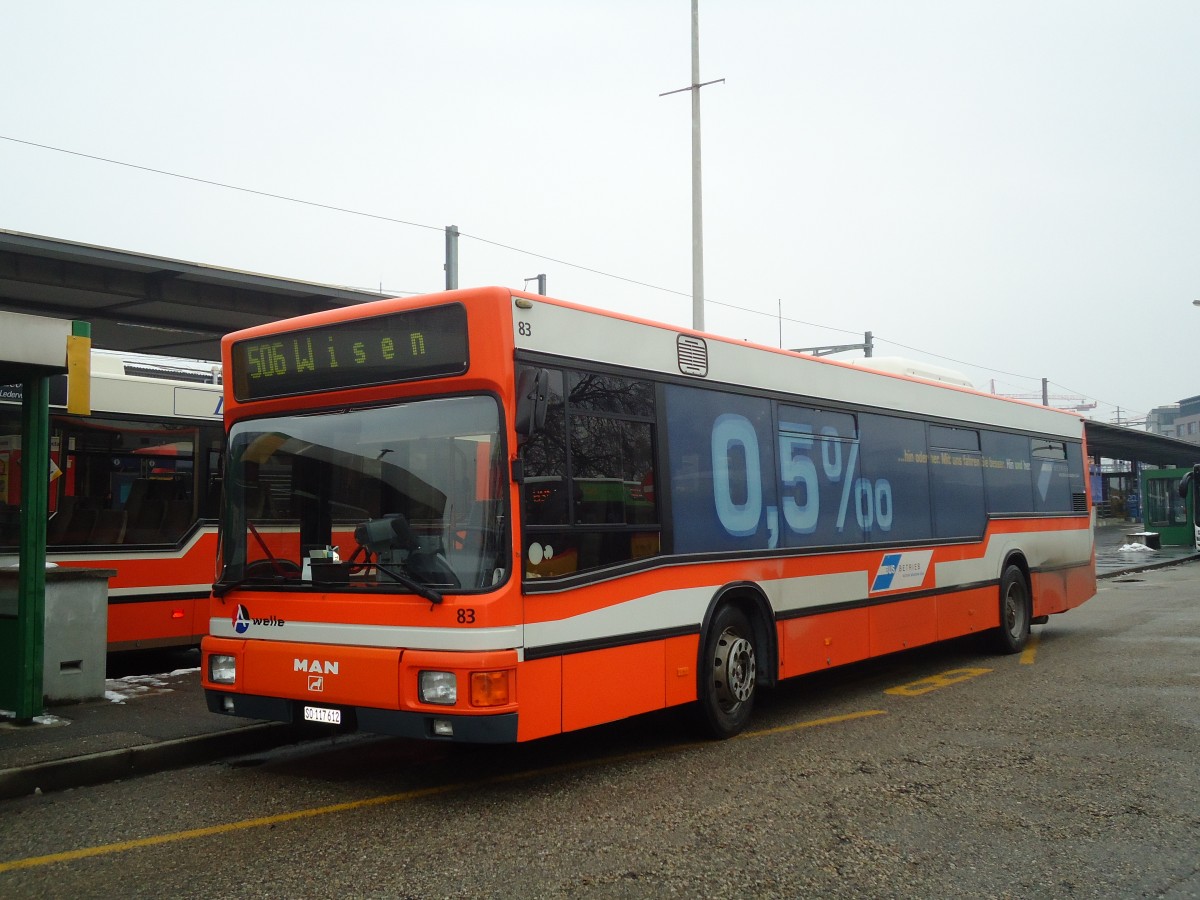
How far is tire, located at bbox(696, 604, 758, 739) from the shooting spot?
26.0 ft

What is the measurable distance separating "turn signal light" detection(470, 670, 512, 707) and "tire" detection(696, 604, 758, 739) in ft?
6.62

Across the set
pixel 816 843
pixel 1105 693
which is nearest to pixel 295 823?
pixel 816 843

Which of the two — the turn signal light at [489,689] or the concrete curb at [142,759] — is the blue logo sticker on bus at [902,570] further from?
the concrete curb at [142,759]

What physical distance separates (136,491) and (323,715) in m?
5.91

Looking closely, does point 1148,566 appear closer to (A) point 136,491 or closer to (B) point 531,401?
(A) point 136,491

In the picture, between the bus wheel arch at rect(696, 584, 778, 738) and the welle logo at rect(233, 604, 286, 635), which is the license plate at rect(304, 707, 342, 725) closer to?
the welle logo at rect(233, 604, 286, 635)

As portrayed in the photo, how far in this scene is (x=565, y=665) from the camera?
21.7 feet

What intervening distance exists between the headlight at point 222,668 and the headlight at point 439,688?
162cm

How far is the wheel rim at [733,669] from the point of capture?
319 inches

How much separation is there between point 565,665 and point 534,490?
1041mm

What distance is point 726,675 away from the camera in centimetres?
811

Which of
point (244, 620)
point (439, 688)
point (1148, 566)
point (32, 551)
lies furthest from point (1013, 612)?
point (1148, 566)

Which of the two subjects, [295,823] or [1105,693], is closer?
[295,823]

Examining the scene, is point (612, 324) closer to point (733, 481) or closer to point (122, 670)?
point (733, 481)
